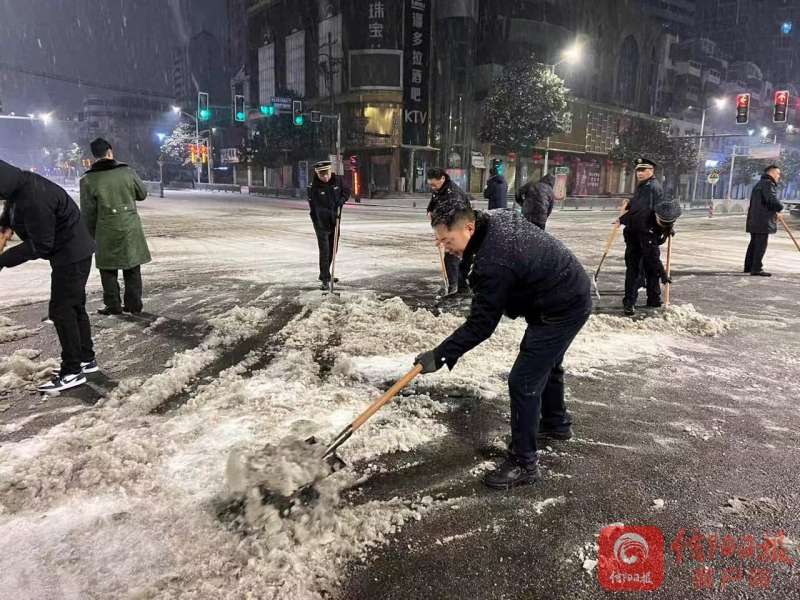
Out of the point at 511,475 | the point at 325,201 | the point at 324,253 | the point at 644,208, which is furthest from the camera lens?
the point at 324,253

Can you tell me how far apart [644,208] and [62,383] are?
20.8ft

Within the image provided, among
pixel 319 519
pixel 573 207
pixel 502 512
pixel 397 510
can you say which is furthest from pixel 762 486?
pixel 573 207

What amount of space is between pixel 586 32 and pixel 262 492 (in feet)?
179

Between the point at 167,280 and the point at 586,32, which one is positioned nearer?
the point at 167,280

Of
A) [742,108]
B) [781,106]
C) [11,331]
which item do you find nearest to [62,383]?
[11,331]

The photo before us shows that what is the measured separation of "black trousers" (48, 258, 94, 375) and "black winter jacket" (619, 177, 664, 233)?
231 inches

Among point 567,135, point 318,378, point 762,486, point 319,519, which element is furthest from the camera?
point 567,135

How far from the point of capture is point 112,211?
5.86 metres

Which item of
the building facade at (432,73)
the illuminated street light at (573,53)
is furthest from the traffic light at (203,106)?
the illuminated street light at (573,53)

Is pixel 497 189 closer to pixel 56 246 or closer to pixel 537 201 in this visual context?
pixel 537 201

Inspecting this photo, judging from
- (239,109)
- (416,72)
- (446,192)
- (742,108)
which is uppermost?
(416,72)

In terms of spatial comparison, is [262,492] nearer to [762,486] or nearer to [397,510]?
[397,510]

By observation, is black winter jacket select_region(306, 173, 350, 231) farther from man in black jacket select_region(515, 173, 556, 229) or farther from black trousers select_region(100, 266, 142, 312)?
man in black jacket select_region(515, 173, 556, 229)

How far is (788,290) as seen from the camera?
8.39 metres
